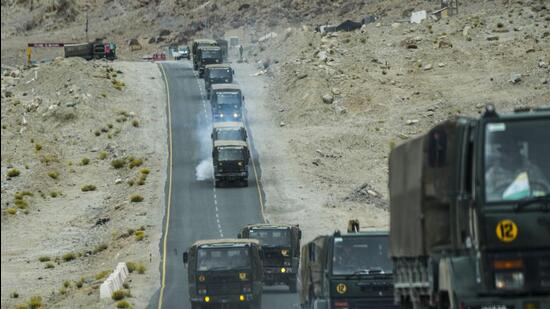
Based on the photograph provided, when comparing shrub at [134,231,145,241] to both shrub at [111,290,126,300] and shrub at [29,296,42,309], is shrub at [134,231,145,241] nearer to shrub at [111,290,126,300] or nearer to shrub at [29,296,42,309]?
shrub at [29,296,42,309]

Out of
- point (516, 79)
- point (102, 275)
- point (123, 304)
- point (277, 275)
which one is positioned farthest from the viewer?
point (516, 79)

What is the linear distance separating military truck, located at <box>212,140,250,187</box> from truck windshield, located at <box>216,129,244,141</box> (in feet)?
14.4

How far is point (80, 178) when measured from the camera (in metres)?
97.1

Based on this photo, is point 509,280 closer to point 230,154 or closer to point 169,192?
point 230,154

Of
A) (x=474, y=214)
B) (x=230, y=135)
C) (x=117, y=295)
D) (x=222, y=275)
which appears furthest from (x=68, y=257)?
(x=474, y=214)

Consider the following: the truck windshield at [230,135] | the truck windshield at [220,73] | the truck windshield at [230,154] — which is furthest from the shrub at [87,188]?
the truck windshield at [220,73]

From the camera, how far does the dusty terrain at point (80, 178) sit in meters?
67.2

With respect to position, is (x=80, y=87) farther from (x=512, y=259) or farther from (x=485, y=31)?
(x=512, y=259)

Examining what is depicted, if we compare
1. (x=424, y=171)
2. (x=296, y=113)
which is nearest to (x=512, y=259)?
(x=424, y=171)

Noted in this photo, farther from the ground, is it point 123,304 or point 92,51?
point 92,51

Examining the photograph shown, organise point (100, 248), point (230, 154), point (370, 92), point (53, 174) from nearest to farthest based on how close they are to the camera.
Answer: point (100, 248)
point (230, 154)
point (53, 174)
point (370, 92)

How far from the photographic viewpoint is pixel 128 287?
186 ft

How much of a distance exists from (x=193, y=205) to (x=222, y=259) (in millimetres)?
38001

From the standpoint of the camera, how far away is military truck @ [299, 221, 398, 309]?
30.5m
